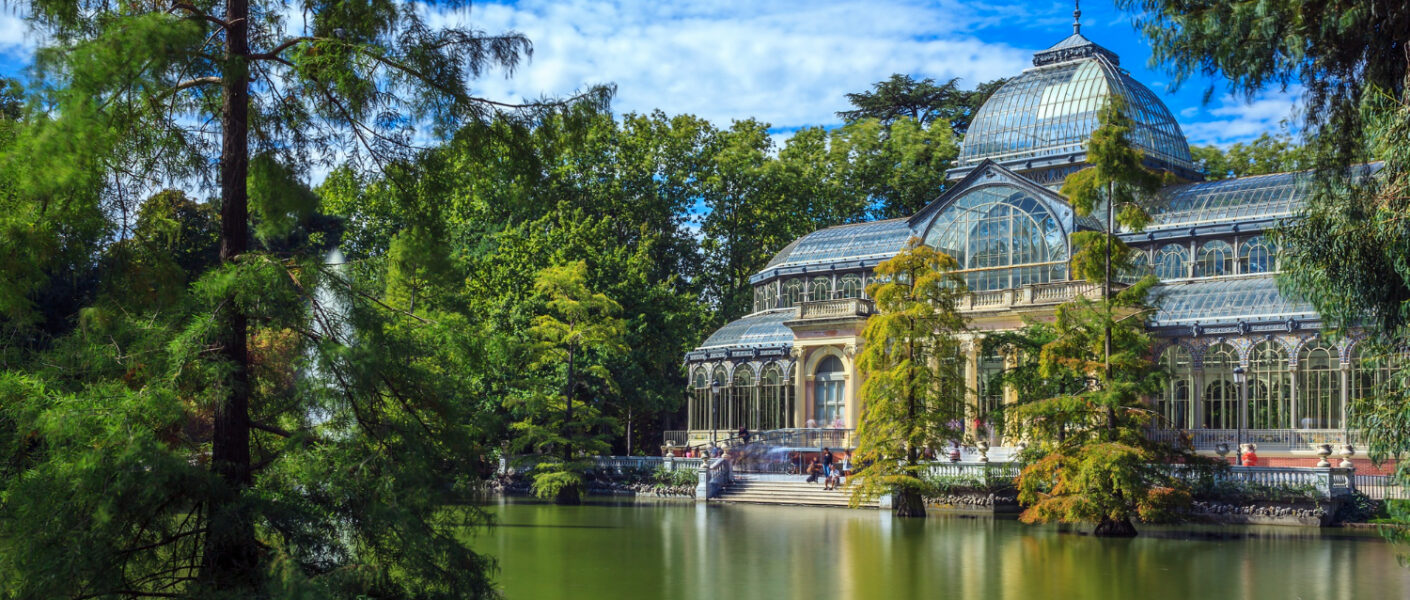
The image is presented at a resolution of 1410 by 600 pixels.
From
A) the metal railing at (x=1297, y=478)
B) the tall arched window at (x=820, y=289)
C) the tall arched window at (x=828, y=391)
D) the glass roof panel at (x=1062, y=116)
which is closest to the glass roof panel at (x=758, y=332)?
the tall arched window at (x=820, y=289)

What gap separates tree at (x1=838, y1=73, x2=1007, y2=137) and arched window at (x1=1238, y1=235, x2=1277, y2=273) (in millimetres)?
24507

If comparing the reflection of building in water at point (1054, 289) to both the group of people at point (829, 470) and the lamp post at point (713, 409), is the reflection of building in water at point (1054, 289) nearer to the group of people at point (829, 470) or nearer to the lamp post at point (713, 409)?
the lamp post at point (713, 409)

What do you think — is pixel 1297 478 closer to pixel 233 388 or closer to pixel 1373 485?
pixel 1373 485

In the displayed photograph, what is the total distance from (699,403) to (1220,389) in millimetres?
20855

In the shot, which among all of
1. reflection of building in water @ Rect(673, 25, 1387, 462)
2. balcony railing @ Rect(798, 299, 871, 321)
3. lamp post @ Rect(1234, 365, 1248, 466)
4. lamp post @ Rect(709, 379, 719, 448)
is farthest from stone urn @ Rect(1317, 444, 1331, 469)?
lamp post @ Rect(709, 379, 719, 448)

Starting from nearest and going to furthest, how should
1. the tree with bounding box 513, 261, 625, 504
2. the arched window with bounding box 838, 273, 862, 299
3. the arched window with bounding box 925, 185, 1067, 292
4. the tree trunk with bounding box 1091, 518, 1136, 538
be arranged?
1. the tree trunk with bounding box 1091, 518, 1136, 538
2. the tree with bounding box 513, 261, 625, 504
3. the arched window with bounding box 925, 185, 1067, 292
4. the arched window with bounding box 838, 273, 862, 299

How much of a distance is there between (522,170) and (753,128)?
51980mm

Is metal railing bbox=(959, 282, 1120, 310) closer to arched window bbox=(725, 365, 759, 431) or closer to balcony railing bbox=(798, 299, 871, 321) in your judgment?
balcony railing bbox=(798, 299, 871, 321)

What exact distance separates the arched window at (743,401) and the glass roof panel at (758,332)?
1.07m

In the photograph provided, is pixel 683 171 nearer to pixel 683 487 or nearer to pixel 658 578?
pixel 683 487

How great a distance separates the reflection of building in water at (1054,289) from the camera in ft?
123

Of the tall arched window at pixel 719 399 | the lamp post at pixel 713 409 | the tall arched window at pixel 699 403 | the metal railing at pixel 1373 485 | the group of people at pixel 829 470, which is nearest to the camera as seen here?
the metal railing at pixel 1373 485

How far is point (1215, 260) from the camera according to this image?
42156mm

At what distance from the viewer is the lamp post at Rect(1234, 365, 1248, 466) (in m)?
35.8
